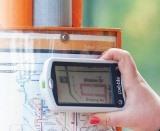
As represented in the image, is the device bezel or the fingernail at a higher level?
the device bezel

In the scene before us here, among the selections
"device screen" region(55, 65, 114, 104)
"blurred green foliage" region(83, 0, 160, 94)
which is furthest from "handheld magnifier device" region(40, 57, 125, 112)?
"blurred green foliage" region(83, 0, 160, 94)

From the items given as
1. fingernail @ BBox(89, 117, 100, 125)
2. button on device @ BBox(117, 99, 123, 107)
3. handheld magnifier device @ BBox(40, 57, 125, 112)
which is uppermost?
handheld magnifier device @ BBox(40, 57, 125, 112)

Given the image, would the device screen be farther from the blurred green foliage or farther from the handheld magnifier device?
the blurred green foliage

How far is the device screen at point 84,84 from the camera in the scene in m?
0.56

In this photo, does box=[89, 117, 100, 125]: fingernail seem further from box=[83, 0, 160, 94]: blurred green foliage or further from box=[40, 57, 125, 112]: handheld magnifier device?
box=[83, 0, 160, 94]: blurred green foliage

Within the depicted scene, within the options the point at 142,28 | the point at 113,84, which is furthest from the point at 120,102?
the point at 142,28

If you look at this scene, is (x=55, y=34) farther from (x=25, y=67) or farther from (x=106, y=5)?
(x=106, y=5)

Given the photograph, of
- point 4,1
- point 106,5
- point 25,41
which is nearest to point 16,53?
point 25,41

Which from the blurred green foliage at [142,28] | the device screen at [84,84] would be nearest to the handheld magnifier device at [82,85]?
the device screen at [84,84]

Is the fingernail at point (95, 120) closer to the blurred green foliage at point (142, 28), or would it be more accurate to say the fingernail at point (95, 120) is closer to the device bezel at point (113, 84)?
the device bezel at point (113, 84)

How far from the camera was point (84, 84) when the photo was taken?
1.88ft

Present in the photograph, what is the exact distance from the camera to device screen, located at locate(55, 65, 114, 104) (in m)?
0.56

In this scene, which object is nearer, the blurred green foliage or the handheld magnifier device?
the handheld magnifier device

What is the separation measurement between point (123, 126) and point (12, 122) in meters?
0.19
